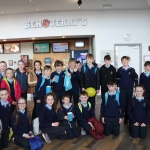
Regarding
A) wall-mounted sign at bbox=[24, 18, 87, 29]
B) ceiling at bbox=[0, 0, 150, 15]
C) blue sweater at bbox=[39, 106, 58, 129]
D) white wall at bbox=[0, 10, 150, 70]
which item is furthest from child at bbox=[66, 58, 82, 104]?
wall-mounted sign at bbox=[24, 18, 87, 29]

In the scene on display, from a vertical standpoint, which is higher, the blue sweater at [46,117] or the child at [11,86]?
the child at [11,86]

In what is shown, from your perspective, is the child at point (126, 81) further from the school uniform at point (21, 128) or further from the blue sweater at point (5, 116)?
the blue sweater at point (5, 116)

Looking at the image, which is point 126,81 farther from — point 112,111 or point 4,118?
point 4,118

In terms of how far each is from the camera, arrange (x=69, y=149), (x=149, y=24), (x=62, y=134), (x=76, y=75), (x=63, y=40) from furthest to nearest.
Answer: (x=63, y=40)
(x=149, y=24)
(x=76, y=75)
(x=62, y=134)
(x=69, y=149)

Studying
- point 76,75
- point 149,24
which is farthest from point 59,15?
point 76,75

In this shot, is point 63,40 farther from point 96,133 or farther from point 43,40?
point 96,133

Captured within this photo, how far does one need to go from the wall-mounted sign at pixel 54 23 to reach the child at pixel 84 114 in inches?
175

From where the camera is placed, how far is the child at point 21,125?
→ 3.19 m

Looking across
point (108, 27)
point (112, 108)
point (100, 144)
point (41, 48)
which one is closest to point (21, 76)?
point (112, 108)

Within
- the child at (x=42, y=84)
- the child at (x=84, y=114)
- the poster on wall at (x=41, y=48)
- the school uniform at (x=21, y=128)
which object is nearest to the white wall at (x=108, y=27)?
the poster on wall at (x=41, y=48)

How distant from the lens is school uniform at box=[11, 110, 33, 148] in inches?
126

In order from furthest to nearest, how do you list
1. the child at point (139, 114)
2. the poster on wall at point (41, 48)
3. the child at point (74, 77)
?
1. the poster on wall at point (41, 48)
2. the child at point (74, 77)
3. the child at point (139, 114)

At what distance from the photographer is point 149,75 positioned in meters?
4.30

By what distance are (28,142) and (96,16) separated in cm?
571
